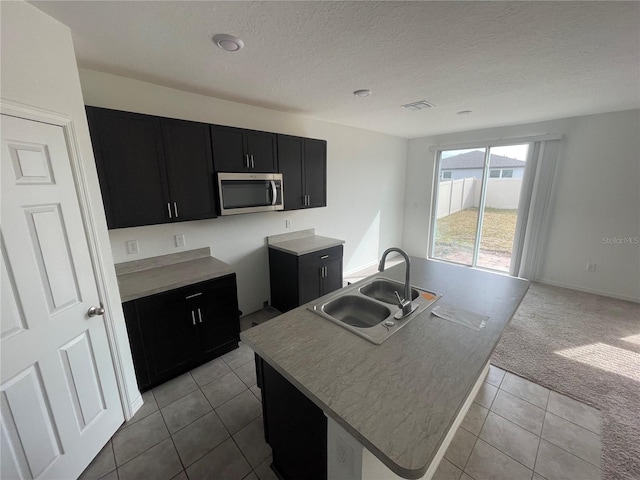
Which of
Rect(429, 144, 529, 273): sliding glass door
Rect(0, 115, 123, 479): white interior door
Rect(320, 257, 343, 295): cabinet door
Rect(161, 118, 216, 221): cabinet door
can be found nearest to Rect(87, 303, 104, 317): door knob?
Rect(0, 115, 123, 479): white interior door

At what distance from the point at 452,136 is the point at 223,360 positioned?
16.5 feet

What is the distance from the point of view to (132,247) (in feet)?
7.19

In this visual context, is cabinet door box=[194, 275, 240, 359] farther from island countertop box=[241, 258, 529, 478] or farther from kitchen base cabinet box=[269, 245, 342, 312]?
island countertop box=[241, 258, 529, 478]

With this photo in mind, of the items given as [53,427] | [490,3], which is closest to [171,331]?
[53,427]

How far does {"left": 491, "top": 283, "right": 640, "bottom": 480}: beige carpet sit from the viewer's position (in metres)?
1.67

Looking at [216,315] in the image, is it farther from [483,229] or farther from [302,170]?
[483,229]

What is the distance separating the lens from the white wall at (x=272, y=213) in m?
2.14

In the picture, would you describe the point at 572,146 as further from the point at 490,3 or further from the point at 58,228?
the point at 58,228

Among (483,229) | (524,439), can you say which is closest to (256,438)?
(524,439)

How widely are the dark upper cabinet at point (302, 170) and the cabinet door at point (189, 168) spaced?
31.7 inches

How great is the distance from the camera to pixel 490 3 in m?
1.21

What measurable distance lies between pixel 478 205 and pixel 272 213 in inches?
146


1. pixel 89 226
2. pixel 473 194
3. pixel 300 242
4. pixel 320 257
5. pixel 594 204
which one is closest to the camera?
pixel 89 226

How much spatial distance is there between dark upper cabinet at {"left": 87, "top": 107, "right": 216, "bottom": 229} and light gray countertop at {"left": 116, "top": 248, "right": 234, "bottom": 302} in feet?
1.54
